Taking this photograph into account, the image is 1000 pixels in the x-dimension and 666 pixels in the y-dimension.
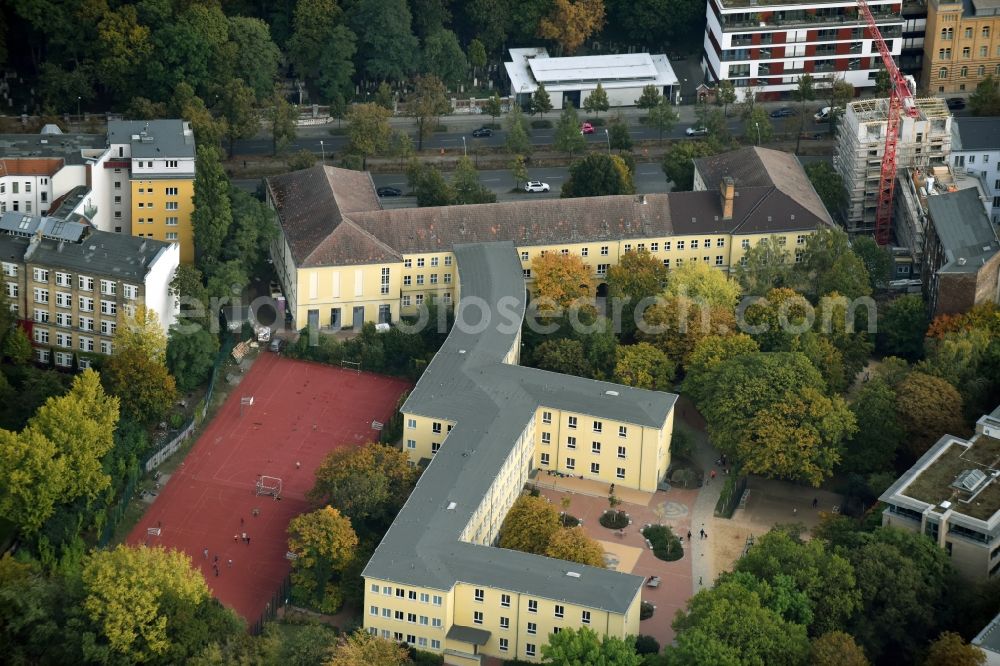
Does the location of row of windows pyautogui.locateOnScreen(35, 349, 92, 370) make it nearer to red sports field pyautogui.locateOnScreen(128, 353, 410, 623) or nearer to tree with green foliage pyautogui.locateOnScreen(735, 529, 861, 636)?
red sports field pyautogui.locateOnScreen(128, 353, 410, 623)

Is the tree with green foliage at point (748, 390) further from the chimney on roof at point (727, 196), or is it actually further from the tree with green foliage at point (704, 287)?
the chimney on roof at point (727, 196)

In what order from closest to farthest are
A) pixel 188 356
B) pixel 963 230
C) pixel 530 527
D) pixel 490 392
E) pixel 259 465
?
pixel 530 527
pixel 490 392
pixel 259 465
pixel 188 356
pixel 963 230

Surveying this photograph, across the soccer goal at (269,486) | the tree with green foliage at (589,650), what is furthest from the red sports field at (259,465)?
the tree with green foliage at (589,650)

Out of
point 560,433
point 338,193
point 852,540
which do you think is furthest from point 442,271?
point 852,540

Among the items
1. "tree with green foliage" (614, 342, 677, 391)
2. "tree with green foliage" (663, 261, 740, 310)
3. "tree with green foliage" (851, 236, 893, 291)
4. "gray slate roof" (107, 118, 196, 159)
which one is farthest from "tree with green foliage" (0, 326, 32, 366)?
"tree with green foliage" (851, 236, 893, 291)

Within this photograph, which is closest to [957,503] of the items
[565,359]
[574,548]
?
[574,548]

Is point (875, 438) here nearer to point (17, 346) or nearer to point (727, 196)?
point (727, 196)
